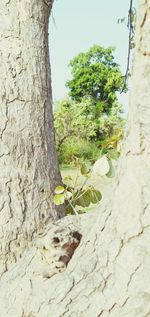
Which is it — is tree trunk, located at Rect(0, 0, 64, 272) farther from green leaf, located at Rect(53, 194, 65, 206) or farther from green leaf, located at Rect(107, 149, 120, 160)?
green leaf, located at Rect(107, 149, 120, 160)

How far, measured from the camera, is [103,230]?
1.44 metres

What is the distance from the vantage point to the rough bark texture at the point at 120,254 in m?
1.28

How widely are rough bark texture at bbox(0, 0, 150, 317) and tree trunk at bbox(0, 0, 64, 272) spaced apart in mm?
385

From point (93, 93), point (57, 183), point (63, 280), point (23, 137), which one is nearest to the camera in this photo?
point (63, 280)

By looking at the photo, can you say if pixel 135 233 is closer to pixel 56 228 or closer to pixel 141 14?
pixel 56 228

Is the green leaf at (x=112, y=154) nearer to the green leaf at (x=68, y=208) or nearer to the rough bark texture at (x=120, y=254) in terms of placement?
the green leaf at (x=68, y=208)

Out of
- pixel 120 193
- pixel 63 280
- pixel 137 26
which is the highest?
pixel 137 26

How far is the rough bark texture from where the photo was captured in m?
1.28

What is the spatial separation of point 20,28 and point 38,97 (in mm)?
303

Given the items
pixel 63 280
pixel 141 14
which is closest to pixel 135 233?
pixel 63 280

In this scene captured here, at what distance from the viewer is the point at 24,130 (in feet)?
6.67

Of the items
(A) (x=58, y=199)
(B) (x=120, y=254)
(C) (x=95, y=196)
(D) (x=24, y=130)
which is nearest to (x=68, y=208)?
(C) (x=95, y=196)

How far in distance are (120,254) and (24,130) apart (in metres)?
0.86

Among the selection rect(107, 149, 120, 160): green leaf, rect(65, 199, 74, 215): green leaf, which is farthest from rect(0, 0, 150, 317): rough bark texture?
rect(65, 199, 74, 215): green leaf
